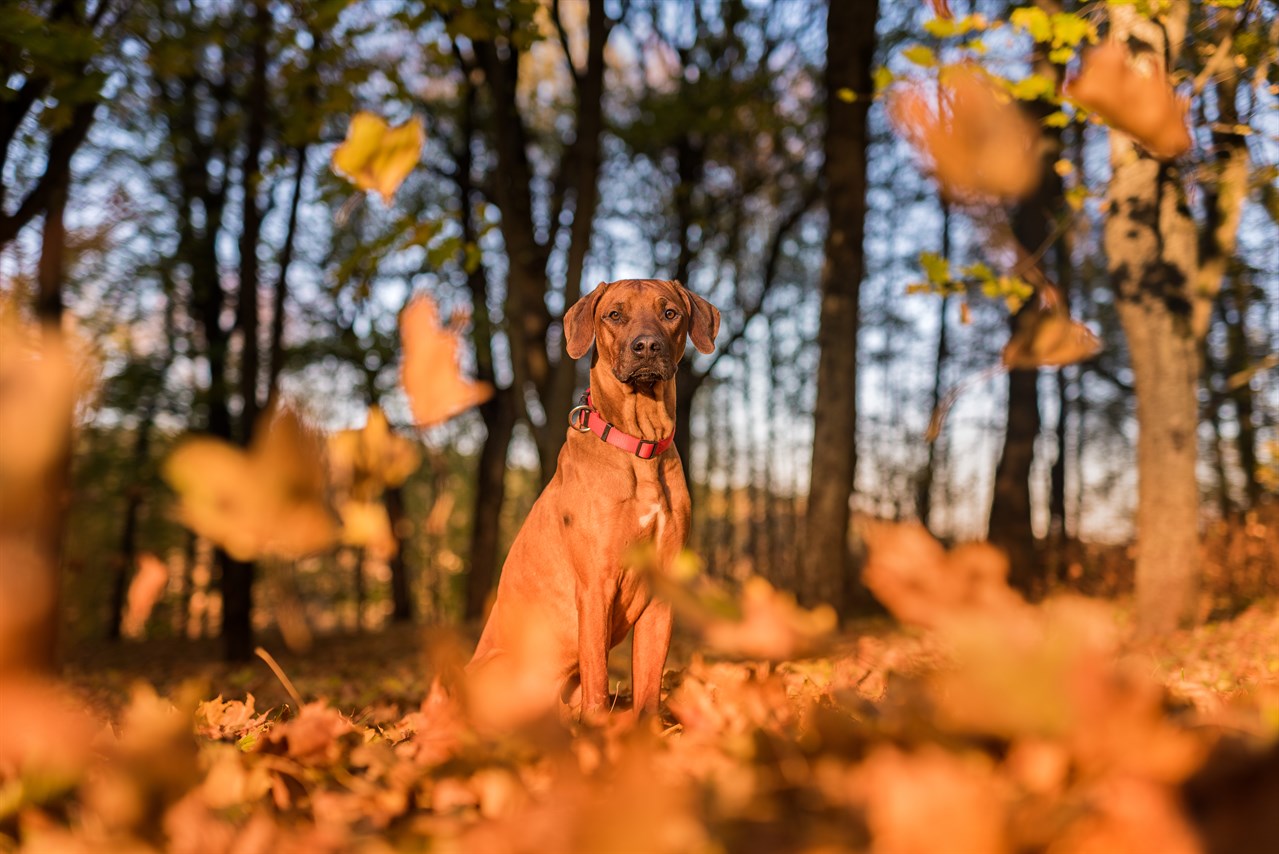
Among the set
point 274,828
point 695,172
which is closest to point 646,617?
point 274,828

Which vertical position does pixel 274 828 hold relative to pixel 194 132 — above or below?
below

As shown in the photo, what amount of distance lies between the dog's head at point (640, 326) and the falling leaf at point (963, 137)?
3.23 ft

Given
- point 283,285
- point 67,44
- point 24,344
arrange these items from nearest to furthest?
point 24,344, point 67,44, point 283,285

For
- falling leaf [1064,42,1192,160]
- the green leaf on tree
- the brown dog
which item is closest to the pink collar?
the brown dog

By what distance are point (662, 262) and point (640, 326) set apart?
16559 millimetres

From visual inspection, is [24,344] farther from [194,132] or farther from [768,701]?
[194,132]

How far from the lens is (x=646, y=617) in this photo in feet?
10.6

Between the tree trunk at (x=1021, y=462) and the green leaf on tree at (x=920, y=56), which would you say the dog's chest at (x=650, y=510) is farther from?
the tree trunk at (x=1021, y=462)

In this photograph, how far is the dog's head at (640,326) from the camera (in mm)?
3078

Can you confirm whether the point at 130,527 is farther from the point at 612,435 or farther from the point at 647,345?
the point at 647,345

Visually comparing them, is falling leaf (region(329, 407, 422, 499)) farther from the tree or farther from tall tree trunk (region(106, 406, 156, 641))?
tall tree trunk (region(106, 406, 156, 641))

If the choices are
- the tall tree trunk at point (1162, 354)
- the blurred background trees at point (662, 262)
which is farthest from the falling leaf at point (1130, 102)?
the tall tree trunk at point (1162, 354)

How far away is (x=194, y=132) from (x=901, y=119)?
1549cm

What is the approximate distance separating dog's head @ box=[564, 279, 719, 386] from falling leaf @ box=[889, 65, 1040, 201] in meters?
0.99
